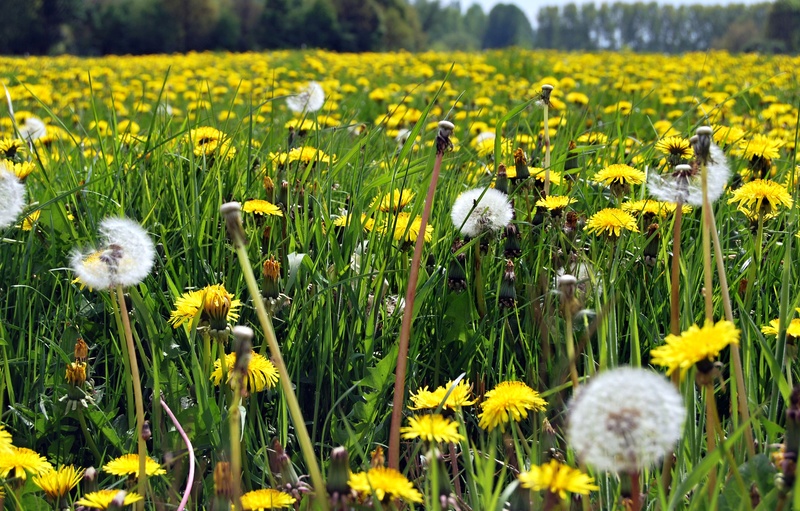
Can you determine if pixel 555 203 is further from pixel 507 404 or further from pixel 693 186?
pixel 507 404

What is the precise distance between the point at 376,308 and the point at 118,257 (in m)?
0.48

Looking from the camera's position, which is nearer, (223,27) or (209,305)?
(209,305)

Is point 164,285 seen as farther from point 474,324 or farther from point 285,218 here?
point 474,324

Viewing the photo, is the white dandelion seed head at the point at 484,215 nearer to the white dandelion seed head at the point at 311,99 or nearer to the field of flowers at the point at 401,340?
the field of flowers at the point at 401,340

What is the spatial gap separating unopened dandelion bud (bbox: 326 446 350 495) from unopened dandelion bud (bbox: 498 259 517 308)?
634mm

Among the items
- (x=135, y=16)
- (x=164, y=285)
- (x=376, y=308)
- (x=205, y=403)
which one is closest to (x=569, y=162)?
(x=376, y=308)

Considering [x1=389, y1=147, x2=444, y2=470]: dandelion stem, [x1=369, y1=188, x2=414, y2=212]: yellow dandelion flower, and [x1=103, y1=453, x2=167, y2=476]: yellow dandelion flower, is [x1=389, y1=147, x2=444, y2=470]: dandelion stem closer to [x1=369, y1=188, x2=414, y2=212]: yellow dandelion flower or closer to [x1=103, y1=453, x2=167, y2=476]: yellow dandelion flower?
[x1=103, y1=453, x2=167, y2=476]: yellow dandelion flower

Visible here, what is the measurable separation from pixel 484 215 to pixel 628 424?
2.72 feet

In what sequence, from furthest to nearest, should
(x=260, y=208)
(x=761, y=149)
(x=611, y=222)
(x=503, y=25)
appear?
(x=503, y=25) → (x=761, y=149) → (x=260, y=208) → (x=611, y=222)

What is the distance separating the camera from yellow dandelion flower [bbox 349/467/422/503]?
79 cm

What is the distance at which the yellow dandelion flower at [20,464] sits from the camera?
100cm

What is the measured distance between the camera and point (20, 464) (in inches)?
39.7

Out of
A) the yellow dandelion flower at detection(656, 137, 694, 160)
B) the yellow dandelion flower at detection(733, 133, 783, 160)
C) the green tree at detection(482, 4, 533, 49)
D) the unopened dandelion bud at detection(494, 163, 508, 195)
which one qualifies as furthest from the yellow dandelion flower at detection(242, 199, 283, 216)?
the green tree at detection(482, 4, 533, 49)

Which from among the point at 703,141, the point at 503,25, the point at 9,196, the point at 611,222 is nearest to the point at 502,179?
the point at 611,222
